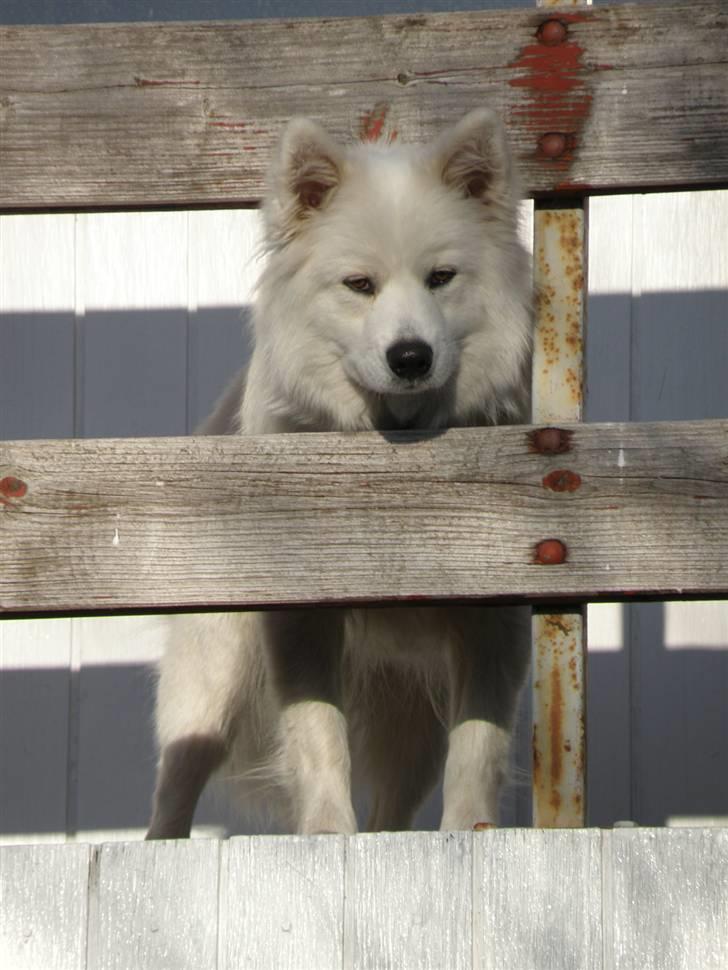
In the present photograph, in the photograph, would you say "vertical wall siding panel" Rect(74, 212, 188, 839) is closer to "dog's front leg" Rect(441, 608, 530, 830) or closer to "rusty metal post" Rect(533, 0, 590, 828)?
"dog's front leg" Rect(441, 608, 530, 830)

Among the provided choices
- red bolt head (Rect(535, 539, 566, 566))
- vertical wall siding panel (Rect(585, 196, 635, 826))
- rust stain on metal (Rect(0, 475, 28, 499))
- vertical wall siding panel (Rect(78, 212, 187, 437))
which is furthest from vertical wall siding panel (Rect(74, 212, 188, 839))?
red bolt head (Rect(535, 539, 566, 566))

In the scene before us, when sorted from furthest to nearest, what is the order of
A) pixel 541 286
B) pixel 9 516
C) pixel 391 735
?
1. pixel 391 735
2. pixel 541 286
3. pixel 9 516

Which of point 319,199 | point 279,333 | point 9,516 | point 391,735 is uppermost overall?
point 319,199

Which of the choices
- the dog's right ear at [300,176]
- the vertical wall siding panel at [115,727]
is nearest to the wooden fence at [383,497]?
the dog's right ear at [300,176]

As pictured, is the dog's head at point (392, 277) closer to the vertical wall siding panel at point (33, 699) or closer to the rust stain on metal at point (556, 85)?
the rust stain on metal at point (556, 85)

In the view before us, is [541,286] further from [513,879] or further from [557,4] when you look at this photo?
[513,879]

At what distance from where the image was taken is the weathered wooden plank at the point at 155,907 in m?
2.59

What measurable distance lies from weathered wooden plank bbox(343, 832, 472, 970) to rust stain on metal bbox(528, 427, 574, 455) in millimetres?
709

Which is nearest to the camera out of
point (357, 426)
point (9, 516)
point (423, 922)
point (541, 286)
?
point (423, 922)

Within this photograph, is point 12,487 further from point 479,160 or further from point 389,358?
point 479,160

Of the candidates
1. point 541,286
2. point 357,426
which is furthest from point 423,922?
point 357,426

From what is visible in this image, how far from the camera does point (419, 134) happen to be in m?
3.55

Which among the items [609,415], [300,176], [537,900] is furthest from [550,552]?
[609,415]

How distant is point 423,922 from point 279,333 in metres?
1.78
